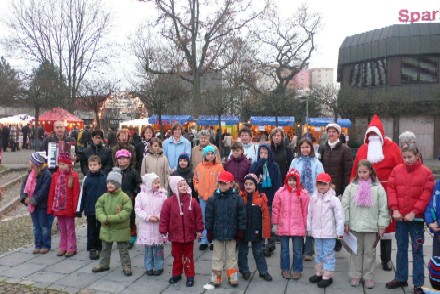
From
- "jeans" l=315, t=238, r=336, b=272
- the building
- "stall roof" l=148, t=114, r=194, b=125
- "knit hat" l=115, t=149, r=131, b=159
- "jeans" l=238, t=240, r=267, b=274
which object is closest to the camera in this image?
"jeans" l=315, t=238, r=336, b=272

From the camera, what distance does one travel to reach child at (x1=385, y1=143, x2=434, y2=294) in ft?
17.4

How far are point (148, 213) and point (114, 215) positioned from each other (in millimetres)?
465

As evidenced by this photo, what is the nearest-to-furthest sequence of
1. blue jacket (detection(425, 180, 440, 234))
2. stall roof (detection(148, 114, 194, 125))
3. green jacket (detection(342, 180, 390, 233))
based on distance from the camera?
1. blue jacket (detection(425, 180, 440, 234))
2. green jacket (detection(342, 180, 390, 233))
3. stall roof (detection(148, 114, 194, 125))

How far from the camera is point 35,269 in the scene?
6500 millimetres

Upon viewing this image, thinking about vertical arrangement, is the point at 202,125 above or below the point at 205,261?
above

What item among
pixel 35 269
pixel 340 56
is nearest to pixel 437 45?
pixel 340 56

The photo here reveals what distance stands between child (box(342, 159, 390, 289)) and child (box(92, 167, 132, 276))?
2994 mm

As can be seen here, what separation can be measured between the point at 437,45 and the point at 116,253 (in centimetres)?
2686

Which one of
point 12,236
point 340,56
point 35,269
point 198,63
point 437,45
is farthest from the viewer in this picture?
point 340,56

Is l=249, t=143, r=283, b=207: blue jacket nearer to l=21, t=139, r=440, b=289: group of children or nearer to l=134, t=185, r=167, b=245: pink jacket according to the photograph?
l=21, t=139, r=440, b=289: group of children

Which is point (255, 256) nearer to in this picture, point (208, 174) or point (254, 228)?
point (254, 228)

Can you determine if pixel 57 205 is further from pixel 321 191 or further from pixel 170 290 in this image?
pixel 321 191

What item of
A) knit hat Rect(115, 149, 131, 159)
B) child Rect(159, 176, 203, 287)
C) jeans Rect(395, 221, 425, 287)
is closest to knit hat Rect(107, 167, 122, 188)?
knit hat Rect(115, 149, 131, 159)

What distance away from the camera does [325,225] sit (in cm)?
573
